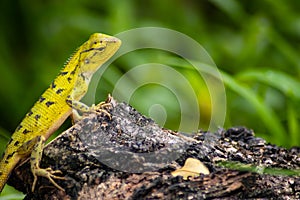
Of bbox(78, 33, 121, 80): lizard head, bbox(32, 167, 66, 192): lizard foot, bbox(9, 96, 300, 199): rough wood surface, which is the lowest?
bbox(32, 167, 66, 192): lizard foot

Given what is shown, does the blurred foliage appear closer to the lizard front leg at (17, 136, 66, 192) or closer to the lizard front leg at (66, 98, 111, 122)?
the lizard front leg at (66, 98, 111, 122)

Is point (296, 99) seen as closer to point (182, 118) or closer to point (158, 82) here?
point (182, 118)

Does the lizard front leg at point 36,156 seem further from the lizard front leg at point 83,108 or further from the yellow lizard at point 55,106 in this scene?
the lizard front leg at point 83,108

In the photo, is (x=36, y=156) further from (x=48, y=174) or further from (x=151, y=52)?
(x=151, y=52)

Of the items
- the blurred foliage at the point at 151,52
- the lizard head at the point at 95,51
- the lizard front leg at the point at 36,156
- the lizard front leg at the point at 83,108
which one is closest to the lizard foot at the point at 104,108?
the lizard front leg at the point at 83,108

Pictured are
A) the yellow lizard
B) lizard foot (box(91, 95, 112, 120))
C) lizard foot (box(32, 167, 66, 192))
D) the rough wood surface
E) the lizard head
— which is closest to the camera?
the rough wood surface

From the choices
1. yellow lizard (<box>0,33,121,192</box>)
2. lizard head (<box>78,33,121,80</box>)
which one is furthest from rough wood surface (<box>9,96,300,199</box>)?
lizard head (<box>78,33,121,80</box>)
